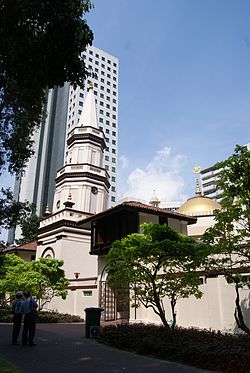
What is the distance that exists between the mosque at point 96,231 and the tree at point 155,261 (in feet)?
10.5

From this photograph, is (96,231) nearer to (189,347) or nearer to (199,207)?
(199,207)

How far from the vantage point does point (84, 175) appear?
110 ft

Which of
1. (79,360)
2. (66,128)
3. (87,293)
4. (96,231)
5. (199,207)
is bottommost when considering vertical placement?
(79,360)

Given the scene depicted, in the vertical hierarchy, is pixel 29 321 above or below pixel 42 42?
below

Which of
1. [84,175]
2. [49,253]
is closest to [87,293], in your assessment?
[49,253]

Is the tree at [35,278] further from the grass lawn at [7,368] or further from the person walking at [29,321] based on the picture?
the grass lawn at [7,368]

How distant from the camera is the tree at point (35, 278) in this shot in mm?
20500

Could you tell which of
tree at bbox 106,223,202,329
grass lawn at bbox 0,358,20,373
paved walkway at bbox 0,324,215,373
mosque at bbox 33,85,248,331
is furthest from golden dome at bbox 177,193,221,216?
grass lawn at bbox 0,358,20,373

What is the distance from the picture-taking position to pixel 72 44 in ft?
22.3

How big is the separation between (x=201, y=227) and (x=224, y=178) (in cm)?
2115

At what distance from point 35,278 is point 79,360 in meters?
12.5

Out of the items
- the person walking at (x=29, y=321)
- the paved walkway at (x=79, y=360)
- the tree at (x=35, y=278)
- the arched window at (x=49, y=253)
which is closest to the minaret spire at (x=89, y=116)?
the arched window at (x=49, y=253)

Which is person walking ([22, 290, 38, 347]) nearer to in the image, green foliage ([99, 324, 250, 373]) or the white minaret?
green foliage ([99, 324, 250, 373])

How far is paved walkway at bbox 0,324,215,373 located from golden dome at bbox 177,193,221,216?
24026 millimetres
